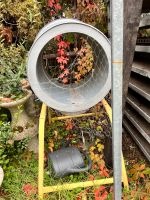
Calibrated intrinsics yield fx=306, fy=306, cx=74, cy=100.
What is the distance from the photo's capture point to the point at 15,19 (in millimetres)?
4422

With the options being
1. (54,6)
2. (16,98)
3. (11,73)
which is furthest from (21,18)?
(16,98)

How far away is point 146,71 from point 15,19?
2202mm

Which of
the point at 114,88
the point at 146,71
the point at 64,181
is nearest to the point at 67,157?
the point at 64,181

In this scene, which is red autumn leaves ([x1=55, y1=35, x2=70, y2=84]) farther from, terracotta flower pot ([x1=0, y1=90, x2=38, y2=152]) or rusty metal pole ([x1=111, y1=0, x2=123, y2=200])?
rusty metal pole ([x1=111, y1=0, x2=123, y2=200])

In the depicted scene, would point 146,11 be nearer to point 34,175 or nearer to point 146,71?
point 146,71

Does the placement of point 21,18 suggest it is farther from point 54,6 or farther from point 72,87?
point 72,87

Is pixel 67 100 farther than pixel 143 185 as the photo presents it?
No

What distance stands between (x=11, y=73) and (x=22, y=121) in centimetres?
57

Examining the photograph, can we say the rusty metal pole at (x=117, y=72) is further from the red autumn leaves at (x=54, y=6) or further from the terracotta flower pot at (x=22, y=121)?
the red autumn leaves at (x=54, y=6)

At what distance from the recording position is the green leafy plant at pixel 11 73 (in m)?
3.49

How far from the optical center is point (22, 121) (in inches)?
141

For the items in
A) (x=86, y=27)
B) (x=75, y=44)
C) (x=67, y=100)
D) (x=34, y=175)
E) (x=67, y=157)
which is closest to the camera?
(x=86, y=27)

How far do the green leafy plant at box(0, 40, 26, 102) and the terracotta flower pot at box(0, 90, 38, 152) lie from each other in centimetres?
10

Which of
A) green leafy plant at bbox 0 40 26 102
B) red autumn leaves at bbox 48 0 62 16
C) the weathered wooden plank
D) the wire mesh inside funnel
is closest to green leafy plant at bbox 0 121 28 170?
green leafy plant at bbox 0 40 26 102
